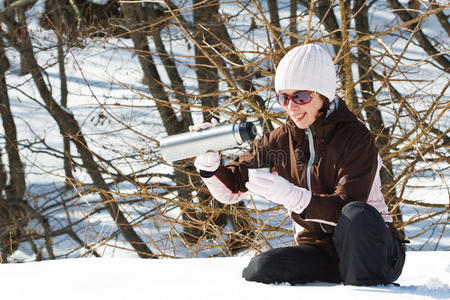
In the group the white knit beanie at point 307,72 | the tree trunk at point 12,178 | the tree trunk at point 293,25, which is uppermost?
the tree trunk at point 293,25

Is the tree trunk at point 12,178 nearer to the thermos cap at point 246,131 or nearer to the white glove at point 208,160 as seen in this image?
the white glove at point 208,160

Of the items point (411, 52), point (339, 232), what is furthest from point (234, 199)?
point (411, 52)

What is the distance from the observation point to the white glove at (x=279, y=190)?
210 centimetres

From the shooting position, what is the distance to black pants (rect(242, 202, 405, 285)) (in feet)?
6.92

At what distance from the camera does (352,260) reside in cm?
212

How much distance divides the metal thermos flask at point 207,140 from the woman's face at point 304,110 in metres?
0.15

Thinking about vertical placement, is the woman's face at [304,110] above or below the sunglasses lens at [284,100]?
below

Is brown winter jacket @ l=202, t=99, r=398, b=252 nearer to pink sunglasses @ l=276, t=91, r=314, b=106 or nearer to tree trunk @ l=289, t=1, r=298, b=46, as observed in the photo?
pink sunglasses @ l=276, t=91, r=314, b=106

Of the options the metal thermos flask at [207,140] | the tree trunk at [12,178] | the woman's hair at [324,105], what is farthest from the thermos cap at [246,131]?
the tree trunk at [12,178]

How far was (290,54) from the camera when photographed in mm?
2336

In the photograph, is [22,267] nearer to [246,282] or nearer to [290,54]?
[246,282]

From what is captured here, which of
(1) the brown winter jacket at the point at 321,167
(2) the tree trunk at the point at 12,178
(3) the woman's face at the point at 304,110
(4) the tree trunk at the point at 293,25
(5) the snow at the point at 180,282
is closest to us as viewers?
(5) the snow at the point at 180,282

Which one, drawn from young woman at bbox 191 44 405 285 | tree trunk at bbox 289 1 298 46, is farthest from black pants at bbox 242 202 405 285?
tree trunk at bbox 289 1 298 46

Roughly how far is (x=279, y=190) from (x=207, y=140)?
14.6 inches
